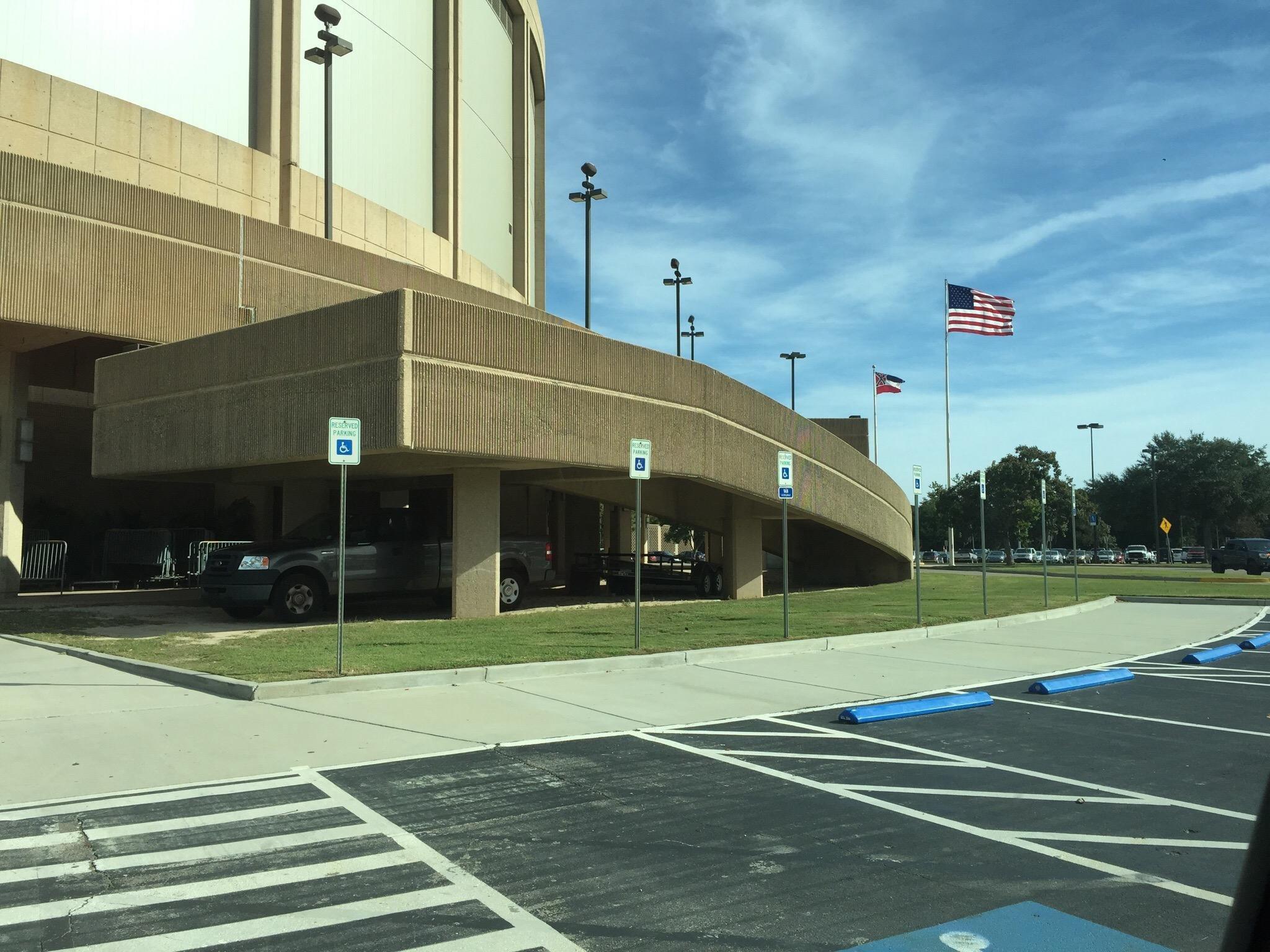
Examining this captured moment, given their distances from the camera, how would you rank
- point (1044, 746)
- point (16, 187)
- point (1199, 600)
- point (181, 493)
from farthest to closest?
1. point (181, 493)
2. point (1199, 600)
3. point (16, 187)
4. point (1044, 746)

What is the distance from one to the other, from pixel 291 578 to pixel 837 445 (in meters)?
15.4

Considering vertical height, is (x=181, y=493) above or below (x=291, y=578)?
above

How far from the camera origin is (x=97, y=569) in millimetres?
27562

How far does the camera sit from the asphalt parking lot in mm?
4254

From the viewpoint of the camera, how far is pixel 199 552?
88.1 feet

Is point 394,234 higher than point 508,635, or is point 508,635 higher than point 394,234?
point 394,234

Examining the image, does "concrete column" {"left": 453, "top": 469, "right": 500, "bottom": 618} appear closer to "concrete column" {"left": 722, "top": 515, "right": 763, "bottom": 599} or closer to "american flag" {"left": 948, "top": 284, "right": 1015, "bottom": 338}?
"concrete column" {"left": 722, "top": 515, "right": 763, "bottom": 599}

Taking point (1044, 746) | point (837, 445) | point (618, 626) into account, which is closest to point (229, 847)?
point (1044, 746)

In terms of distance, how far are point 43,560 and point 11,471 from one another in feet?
11.0

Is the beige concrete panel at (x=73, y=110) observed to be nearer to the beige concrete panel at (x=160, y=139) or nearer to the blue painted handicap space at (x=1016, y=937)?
the beige concrete panel at (x=160, y=139)

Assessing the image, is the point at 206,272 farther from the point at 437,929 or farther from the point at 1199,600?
the point at 1199,600

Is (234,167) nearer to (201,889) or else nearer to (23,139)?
(23,139)

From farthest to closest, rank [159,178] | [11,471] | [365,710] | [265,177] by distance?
[265,177], [159,178], [11,471], [365,710]

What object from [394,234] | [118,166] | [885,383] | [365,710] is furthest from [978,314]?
[365,710]
